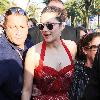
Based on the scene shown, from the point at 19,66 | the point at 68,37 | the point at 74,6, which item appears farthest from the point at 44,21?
the point at 74,6

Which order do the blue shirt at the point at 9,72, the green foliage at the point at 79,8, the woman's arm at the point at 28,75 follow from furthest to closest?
1. the green foliage at the point at 79,8
2. the woman's arm at the point at 28,75
3. the blue shirt at the point at 9,72

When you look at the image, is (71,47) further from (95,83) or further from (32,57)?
(95,83)

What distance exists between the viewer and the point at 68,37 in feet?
19.4

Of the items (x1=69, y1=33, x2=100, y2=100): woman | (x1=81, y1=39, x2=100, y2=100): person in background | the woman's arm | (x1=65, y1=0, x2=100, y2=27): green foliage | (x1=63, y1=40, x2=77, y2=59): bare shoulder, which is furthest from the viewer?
(x1=65, y1=0, x2=100, y2=27): green foliage

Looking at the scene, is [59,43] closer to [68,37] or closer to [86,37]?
[86,37]

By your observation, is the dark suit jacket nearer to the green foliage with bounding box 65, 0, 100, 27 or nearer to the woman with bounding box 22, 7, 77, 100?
the woman with bounding box 22, 7, 77, 100

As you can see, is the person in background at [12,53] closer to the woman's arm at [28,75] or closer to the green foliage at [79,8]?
the woman's arm at [28,75]

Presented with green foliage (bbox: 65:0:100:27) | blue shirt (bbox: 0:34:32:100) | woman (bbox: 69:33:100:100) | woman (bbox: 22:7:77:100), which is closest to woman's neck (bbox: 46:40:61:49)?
woman (bbox: 22:7:77:100)

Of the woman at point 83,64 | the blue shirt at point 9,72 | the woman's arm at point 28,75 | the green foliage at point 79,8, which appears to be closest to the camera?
the blue shirt at point 9,72

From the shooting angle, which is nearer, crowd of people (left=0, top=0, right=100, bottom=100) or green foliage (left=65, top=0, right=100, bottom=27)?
crowd of people (left=0, top=0, right=100, bottom=100)

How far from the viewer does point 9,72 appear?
135 inches

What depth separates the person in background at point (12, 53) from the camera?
3434 mm

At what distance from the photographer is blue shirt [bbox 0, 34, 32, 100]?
3418 mm

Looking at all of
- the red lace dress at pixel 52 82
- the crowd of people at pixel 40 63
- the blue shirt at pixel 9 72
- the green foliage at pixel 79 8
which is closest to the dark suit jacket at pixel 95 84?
the crowd of people at pixel 40 63
